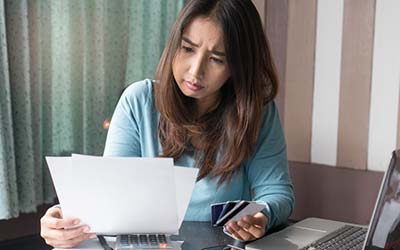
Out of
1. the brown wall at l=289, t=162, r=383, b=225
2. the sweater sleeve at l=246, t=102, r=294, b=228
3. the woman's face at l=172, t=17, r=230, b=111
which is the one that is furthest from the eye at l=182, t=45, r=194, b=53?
the brown wall at l=289, t=162, r=383, b=225

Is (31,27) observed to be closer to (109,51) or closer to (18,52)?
(18,52)

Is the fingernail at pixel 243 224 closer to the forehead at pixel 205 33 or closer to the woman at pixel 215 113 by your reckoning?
the woman at pixel 215 113

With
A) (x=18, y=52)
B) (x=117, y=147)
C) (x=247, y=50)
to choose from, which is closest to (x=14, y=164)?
(x=18, y=52)

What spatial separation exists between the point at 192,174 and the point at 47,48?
59.7 inches

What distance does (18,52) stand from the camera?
2.29 meters

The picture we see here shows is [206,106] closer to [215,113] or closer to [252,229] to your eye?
[215,113]

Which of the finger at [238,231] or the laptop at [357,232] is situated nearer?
the laptop at [357,232]

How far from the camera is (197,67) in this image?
1.39 metres

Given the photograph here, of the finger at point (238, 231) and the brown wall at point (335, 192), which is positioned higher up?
the finger at point (238, 231)

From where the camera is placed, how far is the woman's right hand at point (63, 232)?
110 cm

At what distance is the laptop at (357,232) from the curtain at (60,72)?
1.37m

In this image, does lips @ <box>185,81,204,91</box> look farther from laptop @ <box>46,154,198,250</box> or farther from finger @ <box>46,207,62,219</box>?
finger @ <box>46,207,62,219</box>

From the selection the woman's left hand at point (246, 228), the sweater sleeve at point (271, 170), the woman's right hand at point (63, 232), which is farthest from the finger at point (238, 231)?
the woman's right hand at point (63, 232)

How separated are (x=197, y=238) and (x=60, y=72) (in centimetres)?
147
